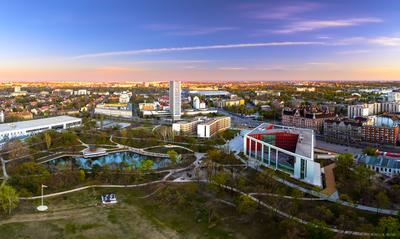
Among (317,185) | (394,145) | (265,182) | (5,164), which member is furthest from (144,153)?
(394,145)

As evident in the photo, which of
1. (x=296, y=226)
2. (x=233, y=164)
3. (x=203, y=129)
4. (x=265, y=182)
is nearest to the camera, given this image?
(x=296, y=226)

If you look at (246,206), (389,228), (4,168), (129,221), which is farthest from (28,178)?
(389,228)

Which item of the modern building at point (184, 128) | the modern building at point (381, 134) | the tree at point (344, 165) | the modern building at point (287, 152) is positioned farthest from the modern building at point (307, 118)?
the tree at point (344, 165)

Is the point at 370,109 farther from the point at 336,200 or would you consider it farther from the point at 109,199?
the point at 109,199

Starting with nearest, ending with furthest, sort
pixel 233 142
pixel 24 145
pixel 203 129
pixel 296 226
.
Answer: pixel 296 226 < pixel 24 145 < pixel 233 142 < pixel 203 129

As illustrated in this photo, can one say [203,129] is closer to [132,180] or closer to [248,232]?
[132,180]

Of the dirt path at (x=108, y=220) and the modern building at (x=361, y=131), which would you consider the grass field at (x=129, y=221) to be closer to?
the dirt path at (x=108, y=220)
